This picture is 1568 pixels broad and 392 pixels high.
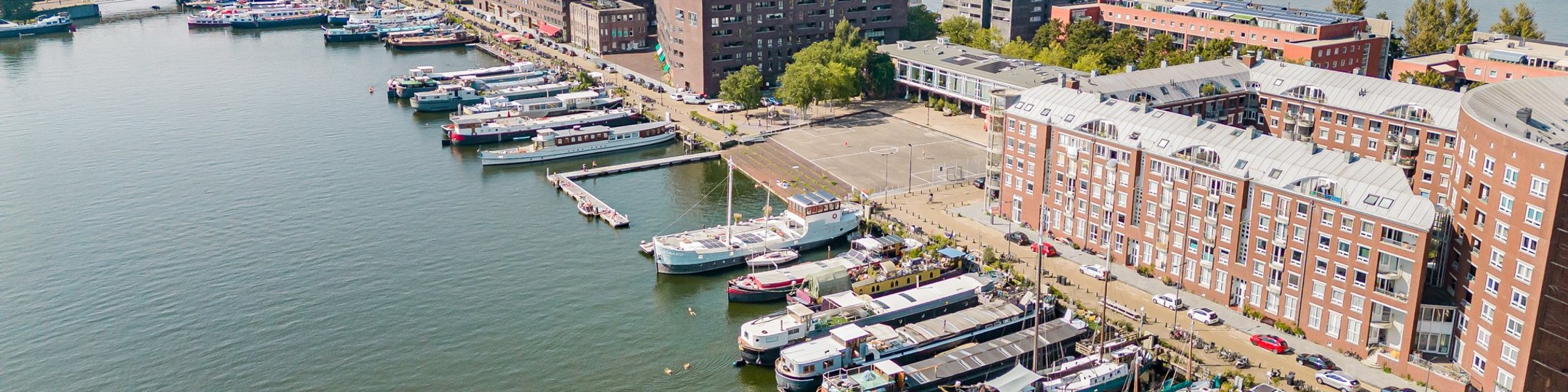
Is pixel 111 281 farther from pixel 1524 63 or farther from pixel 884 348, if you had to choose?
pixel 1524 63

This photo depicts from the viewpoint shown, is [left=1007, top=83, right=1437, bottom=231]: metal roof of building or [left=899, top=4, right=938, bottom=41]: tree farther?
[left=899, top=4, right=938, bottom=41]: tree

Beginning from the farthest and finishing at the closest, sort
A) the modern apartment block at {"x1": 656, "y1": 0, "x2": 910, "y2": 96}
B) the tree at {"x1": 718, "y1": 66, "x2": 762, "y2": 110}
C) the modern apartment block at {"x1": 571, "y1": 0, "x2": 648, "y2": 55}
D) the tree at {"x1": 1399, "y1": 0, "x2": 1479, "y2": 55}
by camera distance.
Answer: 1. the modern apartment block at {"x1": 571, "y1": 0, "x2": 648, "y2": 55}
2. the tree at {"x1": 1399, "y1": 0, "x2": 1479, "y2": 55}
3. the modern apartment block at {"x1": 656, "y1": 0, "x2": 910, "y2": 96}
4. the tree at {"x1": 718, "y1": 66, "x2": 762, "y2": 110}

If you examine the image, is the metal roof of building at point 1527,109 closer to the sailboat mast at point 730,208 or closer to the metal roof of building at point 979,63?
the sailboat mast at point 730,208

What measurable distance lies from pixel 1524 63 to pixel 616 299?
4437 inches

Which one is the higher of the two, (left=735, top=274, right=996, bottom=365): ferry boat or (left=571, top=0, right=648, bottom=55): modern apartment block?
(left=571, top=0, right=648, bottom=55): modern apartment block

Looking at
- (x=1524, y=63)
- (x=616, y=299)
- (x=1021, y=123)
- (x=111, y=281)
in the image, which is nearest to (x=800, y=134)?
(x=1021, y=123)

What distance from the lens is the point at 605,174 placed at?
401 ft

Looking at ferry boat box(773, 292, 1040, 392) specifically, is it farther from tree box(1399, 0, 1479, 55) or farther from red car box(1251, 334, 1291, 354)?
tree box(1399, 0, 1479, 55)

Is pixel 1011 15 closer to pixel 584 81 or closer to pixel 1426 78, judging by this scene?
pixel 1426 78

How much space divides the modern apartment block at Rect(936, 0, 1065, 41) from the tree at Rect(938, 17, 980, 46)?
33.5ft

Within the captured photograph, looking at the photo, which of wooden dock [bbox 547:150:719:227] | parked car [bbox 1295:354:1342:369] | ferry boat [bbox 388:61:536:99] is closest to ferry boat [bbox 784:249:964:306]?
wooden dock [bbox 547:150:719:227]

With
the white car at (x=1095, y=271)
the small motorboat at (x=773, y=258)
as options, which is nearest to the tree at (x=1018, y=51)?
the small motorboat at (x=773, y=258)

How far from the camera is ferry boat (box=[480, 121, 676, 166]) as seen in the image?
12625cm

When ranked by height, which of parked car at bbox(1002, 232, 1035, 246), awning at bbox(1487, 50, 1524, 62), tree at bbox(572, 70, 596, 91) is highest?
awning at bbox(1487, 50, 1524, 62)
